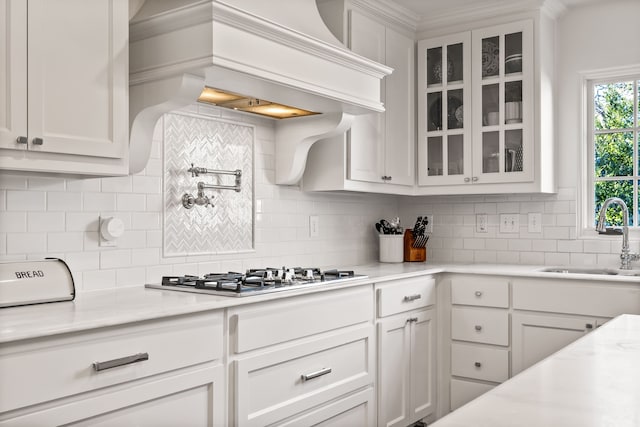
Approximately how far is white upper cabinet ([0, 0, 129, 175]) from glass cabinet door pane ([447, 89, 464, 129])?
7.87 feet

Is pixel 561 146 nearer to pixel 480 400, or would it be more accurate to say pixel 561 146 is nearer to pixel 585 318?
pixel 585 318

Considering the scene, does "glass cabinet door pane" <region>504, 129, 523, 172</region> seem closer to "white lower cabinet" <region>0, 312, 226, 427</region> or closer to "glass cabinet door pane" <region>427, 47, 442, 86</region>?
"glass cabinet door pane" <region>427, 47, 442, 86</region>

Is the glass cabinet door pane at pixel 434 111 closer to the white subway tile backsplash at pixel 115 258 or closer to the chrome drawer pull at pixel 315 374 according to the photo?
the chrome drawer pull at pixel 315 374

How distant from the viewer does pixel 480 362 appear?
3.65m

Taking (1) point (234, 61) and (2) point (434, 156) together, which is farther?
(2) point (434, 156)

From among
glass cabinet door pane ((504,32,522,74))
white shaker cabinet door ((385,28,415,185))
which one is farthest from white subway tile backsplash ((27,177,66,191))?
glass cabinet door pane ((504,32,522,74))

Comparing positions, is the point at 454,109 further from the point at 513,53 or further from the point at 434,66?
the point at 513,53

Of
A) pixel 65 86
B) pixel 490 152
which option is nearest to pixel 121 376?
pixel 65 86

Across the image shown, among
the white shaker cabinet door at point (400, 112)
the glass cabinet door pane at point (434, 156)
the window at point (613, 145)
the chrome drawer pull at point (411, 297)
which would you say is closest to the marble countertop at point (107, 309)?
the chrome drawer pull at point (411, 297)

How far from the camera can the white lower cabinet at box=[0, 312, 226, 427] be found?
5.51 ft

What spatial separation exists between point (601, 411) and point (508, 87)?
3.24 meters

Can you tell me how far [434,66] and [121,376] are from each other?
3057 millimetres

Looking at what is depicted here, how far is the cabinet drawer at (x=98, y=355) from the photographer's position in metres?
1.66

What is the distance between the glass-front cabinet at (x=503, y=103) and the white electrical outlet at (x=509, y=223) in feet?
1.26
